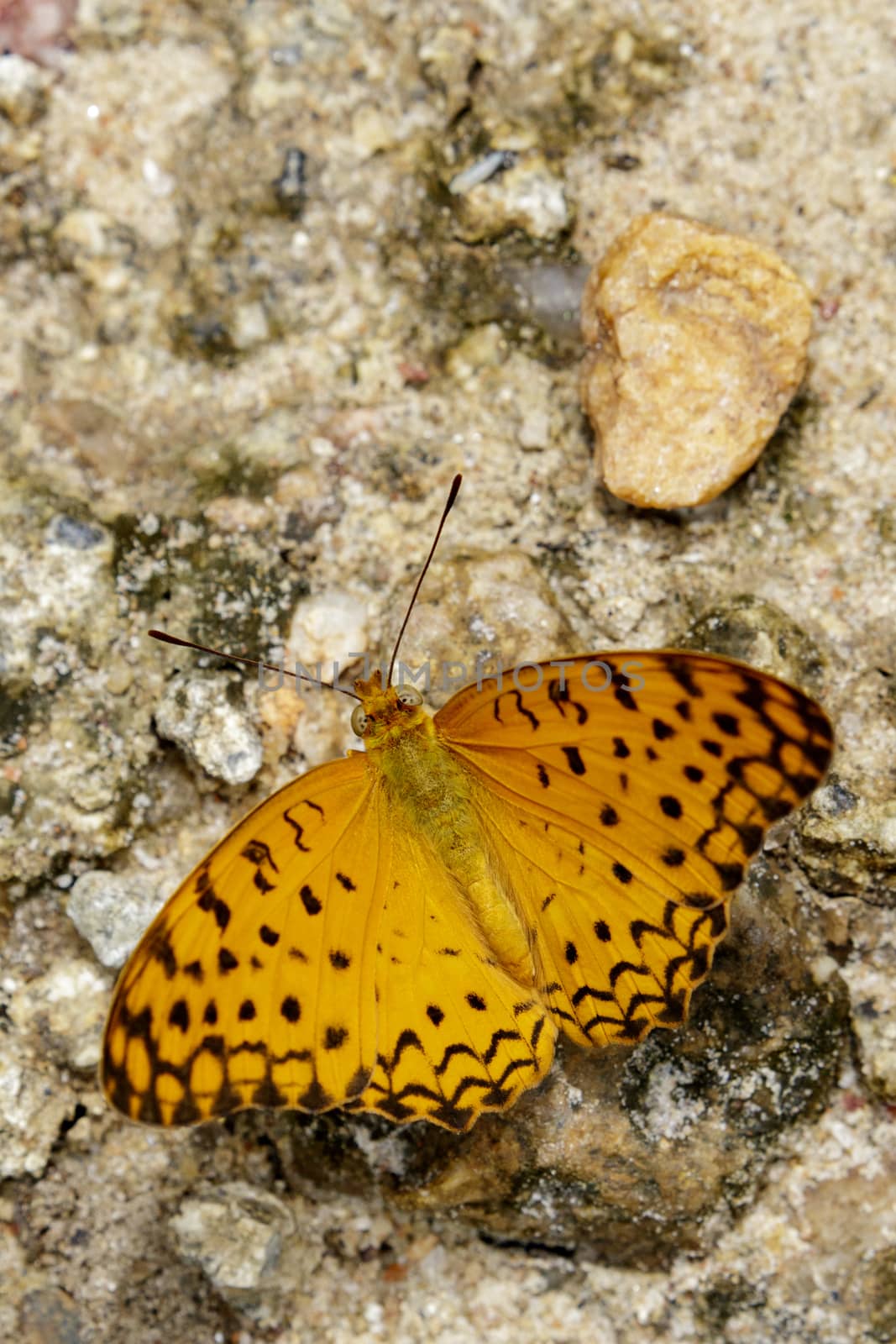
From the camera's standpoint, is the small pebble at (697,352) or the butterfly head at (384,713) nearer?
the butterfly head at (384,713)

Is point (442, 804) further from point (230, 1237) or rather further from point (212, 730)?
point (230, 1237)

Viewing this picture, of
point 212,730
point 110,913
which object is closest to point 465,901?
point 212,730

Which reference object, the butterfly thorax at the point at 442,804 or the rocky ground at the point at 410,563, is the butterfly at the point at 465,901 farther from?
the rocky ground at the point at 410,563

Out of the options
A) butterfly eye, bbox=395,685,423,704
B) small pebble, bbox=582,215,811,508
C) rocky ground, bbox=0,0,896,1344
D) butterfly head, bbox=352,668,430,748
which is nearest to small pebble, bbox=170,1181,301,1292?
rocky ground, bbox=0,0,896,1344

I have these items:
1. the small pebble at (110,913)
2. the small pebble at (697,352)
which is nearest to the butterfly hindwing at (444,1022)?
the small pebble at (110,913)

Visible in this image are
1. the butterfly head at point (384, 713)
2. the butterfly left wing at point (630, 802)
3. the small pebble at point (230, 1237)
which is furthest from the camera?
the small pebble at point (230, 1237)

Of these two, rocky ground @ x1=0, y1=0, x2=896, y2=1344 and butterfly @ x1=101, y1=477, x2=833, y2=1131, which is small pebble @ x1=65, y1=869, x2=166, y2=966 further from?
butterfly @ x1=101, y1=477, x2=833, y2=1131

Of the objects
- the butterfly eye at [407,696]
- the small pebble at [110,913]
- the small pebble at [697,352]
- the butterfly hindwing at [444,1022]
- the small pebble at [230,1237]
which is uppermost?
the small pebble at [697,352]
